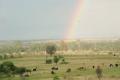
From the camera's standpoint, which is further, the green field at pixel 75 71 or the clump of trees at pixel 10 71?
the clump of trees at pixel 10 71

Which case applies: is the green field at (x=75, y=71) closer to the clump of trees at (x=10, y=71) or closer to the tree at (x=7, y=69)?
the clump of trees at (x=10, y=71)

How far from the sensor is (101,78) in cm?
5547

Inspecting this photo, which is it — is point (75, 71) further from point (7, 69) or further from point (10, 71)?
point (7, 69)

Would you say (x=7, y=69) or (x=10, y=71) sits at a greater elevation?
(x=7, y=69)

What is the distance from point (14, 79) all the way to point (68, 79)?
10946 mm

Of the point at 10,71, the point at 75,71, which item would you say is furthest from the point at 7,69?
the point at 75,71

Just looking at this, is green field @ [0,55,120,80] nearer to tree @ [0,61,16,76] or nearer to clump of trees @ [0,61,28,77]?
clump of trees @ [0,61,28,77]

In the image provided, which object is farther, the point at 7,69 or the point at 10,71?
the point at 7,69

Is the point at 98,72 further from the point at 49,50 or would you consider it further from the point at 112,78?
the point at 49,50

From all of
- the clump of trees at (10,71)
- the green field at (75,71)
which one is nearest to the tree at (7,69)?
the clump of trees at (10,71)

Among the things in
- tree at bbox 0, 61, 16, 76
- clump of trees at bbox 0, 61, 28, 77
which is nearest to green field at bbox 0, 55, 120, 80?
clump of trees at bbox 0, 61, 28, 77

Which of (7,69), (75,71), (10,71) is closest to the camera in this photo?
(10,71)

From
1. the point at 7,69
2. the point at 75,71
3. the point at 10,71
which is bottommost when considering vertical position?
the point at 75,71

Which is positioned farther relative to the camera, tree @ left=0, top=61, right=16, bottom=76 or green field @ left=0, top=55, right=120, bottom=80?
tree @ left=0, top=61, right=16, bottom=76
